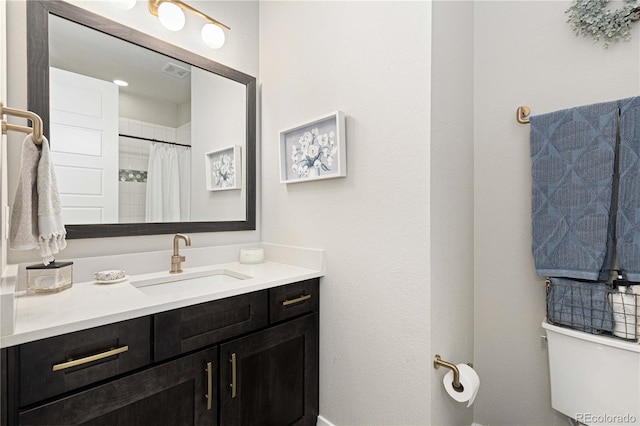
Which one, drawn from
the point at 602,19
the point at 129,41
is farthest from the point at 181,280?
the point at 602,19

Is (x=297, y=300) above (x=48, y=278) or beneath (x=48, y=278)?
beneath

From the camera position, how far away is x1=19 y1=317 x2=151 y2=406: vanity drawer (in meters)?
0.77

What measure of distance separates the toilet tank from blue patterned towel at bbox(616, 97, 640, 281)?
0.87 ft

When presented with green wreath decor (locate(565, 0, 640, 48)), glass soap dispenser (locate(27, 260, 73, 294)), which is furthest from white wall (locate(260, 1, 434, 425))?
glass soap dispenser (locate(27, 260, 73, 294))

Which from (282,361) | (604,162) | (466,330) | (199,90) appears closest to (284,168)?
(199,90)

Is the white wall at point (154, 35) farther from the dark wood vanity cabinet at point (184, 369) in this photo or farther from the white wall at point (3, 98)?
the dark wood vanity cabinet at point (184, 369)

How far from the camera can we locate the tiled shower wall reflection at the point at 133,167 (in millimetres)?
1390

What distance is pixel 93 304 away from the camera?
97 centimetres

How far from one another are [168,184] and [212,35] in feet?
2.78

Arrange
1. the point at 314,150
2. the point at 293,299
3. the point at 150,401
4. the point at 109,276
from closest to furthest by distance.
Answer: the point at 150,401, the point at 109,276, the point at 293,299, the point at 314,150

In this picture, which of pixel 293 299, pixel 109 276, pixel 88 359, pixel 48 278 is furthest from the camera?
pixel 293 299

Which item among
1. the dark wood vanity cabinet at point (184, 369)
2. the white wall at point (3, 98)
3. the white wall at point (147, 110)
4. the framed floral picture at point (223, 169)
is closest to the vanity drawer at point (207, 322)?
the dark wood vanity cabinet at point (184, 369)

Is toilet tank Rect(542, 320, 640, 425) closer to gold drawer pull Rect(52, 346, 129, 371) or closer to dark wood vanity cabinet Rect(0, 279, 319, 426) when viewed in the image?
dark wood vanity cabinet Rect(0, 279, 319, 426)

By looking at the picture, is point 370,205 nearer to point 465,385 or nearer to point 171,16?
point 465,385
